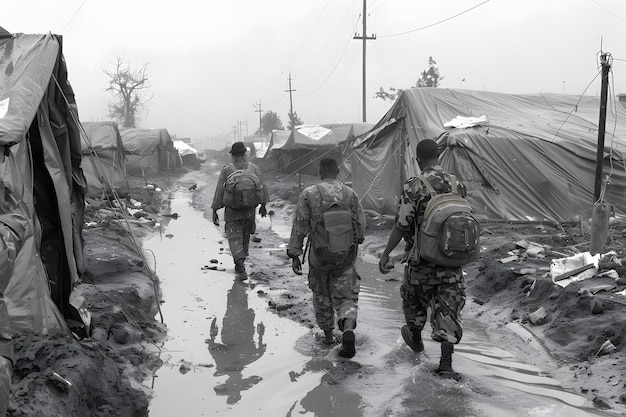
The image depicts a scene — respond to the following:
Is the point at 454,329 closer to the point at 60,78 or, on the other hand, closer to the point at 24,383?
the point at 24,383

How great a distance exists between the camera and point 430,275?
499 centimetres

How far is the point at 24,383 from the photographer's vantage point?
3465 millimetres

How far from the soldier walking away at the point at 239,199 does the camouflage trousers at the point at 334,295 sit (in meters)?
3.33

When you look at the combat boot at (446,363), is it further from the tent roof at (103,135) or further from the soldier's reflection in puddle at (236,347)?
the tent roof at (103,135)

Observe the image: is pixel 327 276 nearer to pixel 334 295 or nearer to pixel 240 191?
pixel 334 295

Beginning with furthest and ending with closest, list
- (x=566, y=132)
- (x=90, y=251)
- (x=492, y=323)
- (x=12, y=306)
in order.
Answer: (x=566, y=132) → (x=90, y=251) → (x=492, y=323) → (x=12, y=306)

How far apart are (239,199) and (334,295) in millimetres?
3546

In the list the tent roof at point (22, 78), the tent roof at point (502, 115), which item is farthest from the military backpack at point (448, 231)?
the tent roof at point (502, 115)

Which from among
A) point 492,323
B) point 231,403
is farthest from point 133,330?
point 492,323

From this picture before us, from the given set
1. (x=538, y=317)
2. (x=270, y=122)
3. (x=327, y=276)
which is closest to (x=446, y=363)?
(x=327, y=276)

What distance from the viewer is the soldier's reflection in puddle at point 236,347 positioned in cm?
495

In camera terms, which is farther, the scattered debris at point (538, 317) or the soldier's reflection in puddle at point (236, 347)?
the scattered debris at point (538, 317)

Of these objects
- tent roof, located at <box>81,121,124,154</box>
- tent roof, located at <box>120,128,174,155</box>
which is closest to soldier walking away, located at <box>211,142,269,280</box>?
tent roof, located at <box>81,121,124,154</box>

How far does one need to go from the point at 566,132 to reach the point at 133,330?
10.7 meters
